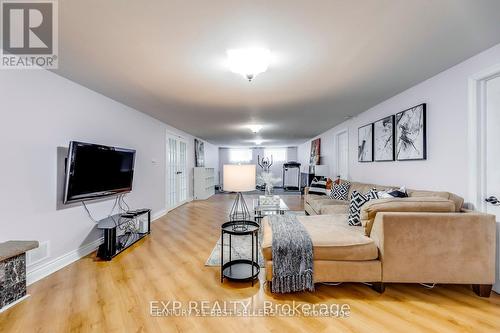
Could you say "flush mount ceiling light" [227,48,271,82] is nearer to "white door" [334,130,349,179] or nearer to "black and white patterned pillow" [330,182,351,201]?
"black and white patterned pillow" [330,182,351,201]

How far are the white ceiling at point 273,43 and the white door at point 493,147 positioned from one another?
0.44 m

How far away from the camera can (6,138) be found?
213cm

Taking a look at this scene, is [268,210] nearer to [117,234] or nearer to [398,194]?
[398,194]

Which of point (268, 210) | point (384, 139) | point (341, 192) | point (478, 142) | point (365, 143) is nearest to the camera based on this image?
point (478, 142)

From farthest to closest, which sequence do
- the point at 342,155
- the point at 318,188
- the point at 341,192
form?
the point at 342,155 → the point at 318,188 → the point at 341,192

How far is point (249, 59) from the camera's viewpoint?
85.0 inches

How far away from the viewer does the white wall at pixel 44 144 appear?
216cm

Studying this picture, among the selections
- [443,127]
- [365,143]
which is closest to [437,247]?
[443,127]

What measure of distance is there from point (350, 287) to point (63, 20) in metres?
3.31

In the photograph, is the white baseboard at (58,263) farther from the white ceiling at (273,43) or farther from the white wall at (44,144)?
the white ceiling at (273,43)

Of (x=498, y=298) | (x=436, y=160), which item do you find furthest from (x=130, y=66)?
(x=498, y=298)

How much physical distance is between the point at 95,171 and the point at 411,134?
4276mm

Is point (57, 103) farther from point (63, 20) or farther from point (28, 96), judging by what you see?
point (63, 20)

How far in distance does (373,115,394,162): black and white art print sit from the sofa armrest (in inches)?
68.0
